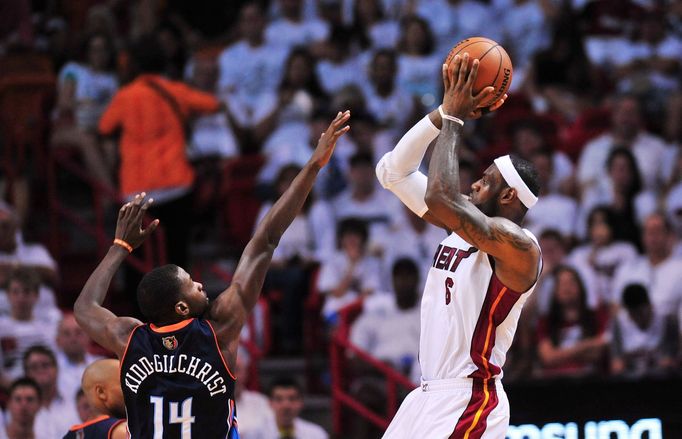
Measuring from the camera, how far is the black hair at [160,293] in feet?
18.6

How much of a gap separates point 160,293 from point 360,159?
6.70m

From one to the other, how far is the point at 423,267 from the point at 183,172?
245cm

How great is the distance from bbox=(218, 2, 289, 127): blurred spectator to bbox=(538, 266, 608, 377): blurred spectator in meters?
4.72

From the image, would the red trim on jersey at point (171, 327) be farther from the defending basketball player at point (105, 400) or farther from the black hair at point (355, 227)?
the black hair at point (355, 227)

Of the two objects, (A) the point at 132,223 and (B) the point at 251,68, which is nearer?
(A) the point at 132,223

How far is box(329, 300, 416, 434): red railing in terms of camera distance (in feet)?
33.4

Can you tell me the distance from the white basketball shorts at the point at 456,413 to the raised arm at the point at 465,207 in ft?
1.82

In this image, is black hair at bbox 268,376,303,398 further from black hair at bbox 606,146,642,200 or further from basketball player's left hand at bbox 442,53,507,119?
basketball player's left hand at bbox 442,53,507,119

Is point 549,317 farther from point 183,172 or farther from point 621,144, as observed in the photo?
point 183,172

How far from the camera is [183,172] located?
1155 cm

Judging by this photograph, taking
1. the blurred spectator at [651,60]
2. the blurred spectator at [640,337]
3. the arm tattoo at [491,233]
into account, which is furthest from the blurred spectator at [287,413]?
the blurred spectator at [651,60]

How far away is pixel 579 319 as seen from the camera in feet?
34.5

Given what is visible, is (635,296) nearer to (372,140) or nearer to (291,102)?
(372,140)

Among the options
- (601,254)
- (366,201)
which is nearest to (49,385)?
(366,201)
